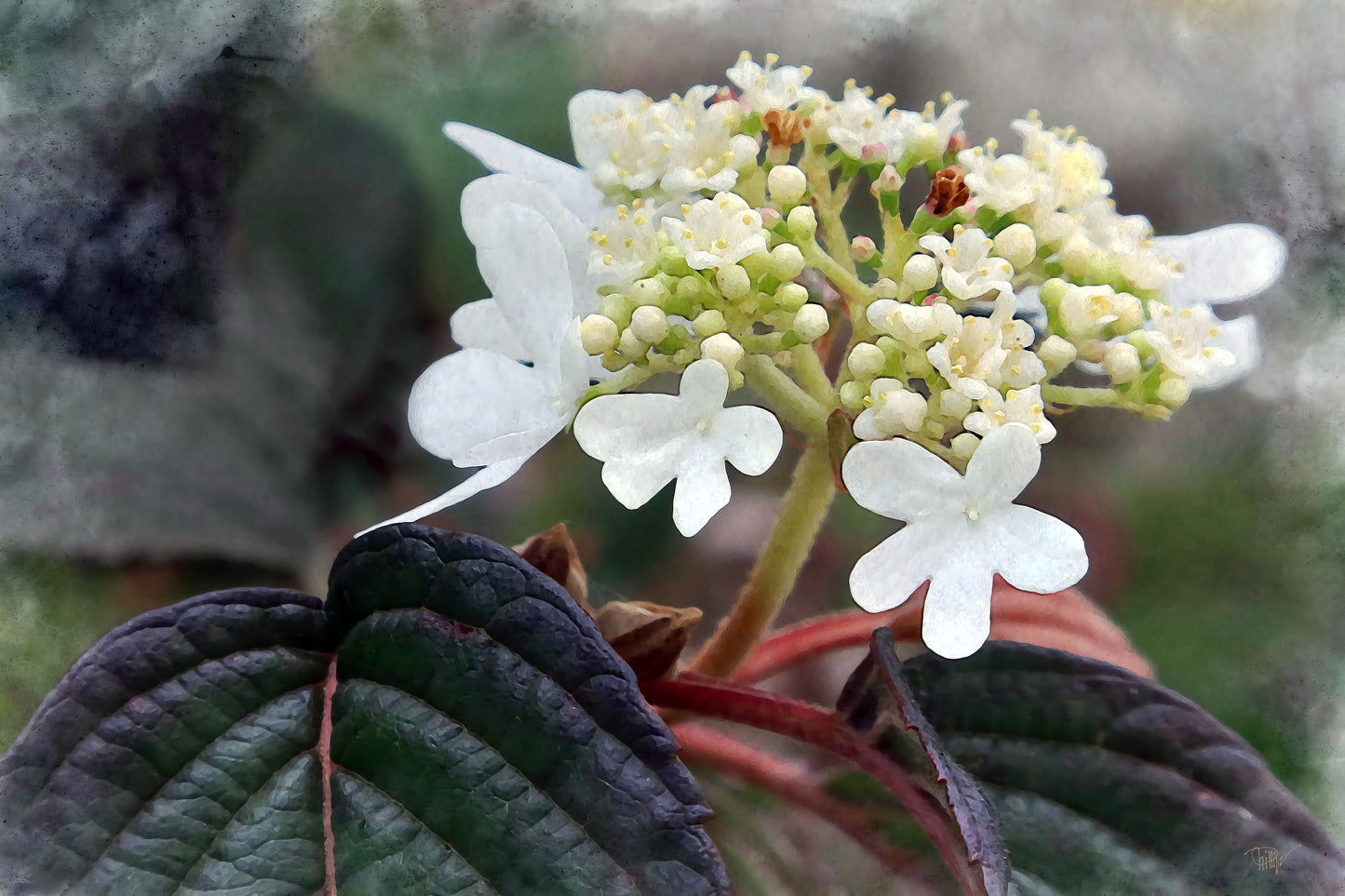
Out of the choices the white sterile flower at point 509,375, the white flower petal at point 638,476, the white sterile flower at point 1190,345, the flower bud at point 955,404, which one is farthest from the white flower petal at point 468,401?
the white sterile flower at point 1190,345

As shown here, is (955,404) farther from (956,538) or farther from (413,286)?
(413,286)

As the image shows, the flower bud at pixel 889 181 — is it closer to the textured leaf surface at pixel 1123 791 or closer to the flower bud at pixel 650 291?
the flower bud at pixel 650 291

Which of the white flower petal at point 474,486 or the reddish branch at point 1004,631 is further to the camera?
the reddish branch at point 1004,631

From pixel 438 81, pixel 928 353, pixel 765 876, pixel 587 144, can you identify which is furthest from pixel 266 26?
pixel 765 876

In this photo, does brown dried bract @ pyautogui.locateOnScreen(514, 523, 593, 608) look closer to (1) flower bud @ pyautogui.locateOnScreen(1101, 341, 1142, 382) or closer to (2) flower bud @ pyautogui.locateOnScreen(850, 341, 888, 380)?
(2) flower bud @ pyautogui.locateOnScreen(850, 341, 888, 380)

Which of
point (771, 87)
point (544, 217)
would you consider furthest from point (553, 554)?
point (771, 87)

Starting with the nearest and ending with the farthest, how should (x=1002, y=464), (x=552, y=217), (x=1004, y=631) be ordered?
(x=1002, y=464), (x=552, y=217), (x=1004, y=631)
